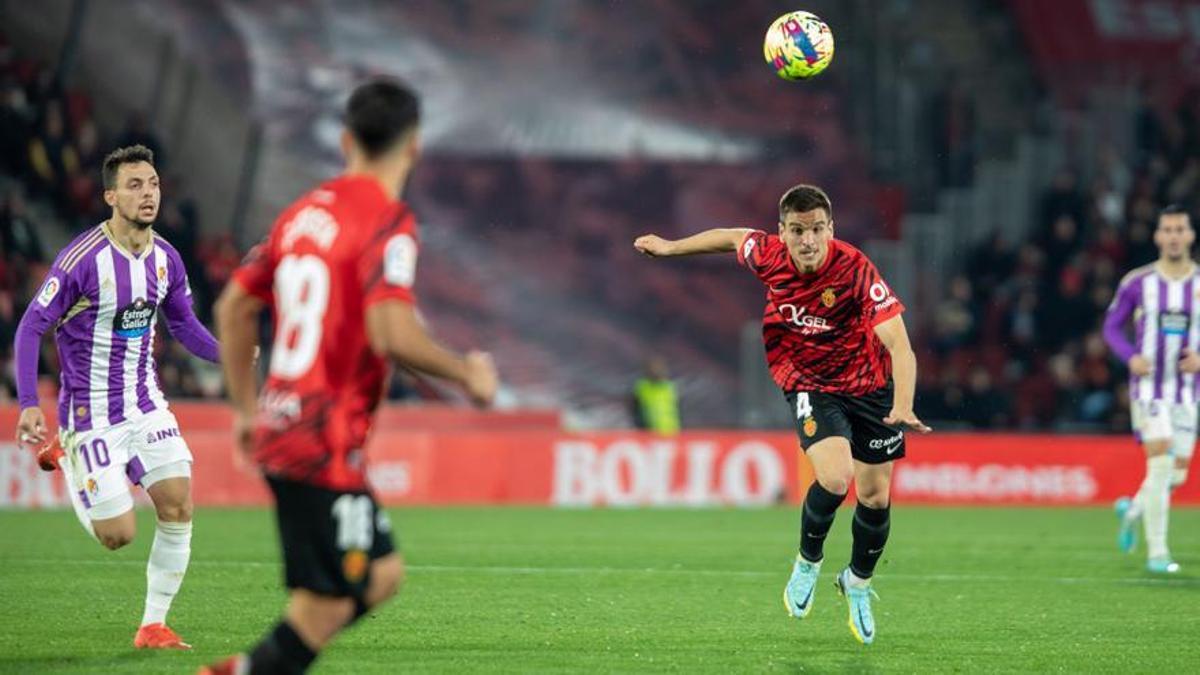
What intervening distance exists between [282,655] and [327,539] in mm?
381

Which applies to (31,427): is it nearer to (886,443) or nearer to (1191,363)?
(886,443)

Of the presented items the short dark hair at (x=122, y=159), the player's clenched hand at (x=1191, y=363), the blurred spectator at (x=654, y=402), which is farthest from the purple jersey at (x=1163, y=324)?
the blurred spectator at (x=654, y=402)

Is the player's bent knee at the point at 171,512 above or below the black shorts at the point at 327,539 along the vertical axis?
below

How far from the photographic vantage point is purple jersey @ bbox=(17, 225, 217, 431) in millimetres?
8703

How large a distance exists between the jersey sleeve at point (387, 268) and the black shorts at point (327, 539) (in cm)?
63

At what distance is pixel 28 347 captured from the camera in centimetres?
873

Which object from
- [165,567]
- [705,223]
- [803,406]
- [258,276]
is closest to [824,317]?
[803,406]

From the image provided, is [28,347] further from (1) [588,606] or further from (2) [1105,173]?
(2) [1105,173]

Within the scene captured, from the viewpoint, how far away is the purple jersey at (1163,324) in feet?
43.5

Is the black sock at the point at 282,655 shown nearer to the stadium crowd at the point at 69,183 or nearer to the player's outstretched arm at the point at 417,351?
the player's outstretched arm at the point at 417,351

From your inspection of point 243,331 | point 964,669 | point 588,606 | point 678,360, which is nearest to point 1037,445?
point 678,360

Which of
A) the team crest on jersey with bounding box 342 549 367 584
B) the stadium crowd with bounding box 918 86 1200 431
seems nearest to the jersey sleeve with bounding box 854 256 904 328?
the team crest on jersey with bounding box 342 549 367 584

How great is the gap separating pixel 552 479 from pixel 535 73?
9343 mm

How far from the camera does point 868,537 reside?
9141mm
